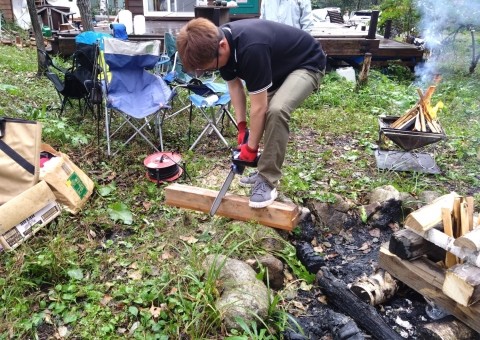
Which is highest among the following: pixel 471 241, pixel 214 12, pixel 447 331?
pixel 214 12

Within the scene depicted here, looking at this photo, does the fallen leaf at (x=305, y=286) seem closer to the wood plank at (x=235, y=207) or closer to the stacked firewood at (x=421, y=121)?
the wood plank at (x=235, y=207)

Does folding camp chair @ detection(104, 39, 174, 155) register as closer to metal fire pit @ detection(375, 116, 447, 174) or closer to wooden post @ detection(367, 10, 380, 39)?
metal fire pit @ detection(375, 116, 447, 174)

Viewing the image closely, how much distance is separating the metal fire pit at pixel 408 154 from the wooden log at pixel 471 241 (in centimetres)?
190

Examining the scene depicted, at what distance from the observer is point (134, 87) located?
4504mm

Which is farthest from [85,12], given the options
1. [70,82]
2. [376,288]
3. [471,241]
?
[471,241]

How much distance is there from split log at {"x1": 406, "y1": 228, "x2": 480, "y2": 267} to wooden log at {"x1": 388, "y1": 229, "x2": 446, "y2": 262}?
0.07 metres

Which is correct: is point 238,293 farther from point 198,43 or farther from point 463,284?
point 198,43

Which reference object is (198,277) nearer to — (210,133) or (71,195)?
(71,195)

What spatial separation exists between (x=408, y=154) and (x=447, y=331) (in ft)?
8.06

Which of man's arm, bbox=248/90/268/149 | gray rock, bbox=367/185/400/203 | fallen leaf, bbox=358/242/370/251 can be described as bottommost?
Answer: fallen leaf, bbox=358/242/370/251

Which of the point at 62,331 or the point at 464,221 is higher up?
the point at 464,221

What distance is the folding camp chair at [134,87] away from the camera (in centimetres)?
405

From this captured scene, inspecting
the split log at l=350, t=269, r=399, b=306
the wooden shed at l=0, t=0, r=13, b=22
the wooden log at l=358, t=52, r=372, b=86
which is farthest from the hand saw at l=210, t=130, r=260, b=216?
the wooden shed at l=0, t=0, r=13, b=22

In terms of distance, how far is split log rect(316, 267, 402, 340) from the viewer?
2.14 meters
